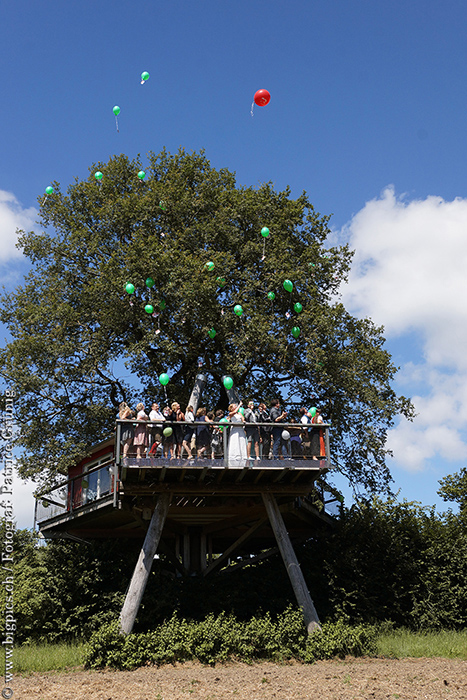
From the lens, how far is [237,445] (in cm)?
1673

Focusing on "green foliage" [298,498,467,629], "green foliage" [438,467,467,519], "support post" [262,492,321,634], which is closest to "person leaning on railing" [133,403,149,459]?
"support post" [262,492,321,634]

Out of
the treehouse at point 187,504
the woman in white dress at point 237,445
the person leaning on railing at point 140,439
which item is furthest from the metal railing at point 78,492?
the woman in white dress at point 237,445

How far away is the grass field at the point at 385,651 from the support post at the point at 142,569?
1.27m

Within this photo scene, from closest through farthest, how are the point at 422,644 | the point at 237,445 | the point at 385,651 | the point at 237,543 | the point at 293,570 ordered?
the point at 385,651
the point at 237,445
the point at 422,644
the point at 293,570
the point at 237,543

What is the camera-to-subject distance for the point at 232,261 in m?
23.3

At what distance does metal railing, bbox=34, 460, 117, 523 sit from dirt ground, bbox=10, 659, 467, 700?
15.9 feet

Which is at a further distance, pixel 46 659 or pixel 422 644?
pixel 422 644

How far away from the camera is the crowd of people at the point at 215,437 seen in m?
16.4

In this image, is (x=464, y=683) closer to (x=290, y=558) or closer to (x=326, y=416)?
(x=290, y=558)

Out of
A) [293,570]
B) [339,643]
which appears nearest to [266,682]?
[339,643]

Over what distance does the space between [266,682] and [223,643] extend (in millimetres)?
2830

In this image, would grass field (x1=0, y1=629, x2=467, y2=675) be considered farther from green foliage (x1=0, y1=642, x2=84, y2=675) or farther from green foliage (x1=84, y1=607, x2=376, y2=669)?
green foliage (x1=84, y1=607, x2=376, y2=669)

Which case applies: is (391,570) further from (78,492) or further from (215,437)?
(78,492)

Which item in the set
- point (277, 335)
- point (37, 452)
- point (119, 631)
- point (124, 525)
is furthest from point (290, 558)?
point (37, 452)
